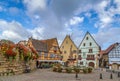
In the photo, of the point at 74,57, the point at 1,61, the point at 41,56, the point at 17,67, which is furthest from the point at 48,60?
the point at 1,61

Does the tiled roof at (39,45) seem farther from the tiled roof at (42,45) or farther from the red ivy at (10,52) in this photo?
the red ivy at (10,52)

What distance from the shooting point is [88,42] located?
181 ft

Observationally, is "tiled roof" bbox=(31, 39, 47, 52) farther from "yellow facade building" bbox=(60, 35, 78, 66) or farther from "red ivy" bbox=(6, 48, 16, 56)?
"red ivy" bbox=(6, 48, 16, 56)

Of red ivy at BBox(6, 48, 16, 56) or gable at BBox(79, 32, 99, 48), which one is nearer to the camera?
red ivy at BBox(6, 48, 16, 56)

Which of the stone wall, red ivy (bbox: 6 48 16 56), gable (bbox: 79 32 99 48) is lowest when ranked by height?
the stone wall

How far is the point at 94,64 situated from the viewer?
5353 centimetres

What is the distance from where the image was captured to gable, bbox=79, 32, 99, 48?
2158 inches

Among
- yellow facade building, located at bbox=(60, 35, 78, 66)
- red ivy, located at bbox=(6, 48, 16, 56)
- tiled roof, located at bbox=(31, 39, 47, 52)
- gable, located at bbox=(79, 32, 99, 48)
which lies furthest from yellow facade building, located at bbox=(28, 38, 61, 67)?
red ivy, located at bbox=(6, 48, 16, 56)

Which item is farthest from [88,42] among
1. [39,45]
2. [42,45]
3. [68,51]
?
[39,45]

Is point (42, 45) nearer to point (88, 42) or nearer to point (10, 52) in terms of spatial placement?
point (88, 42)

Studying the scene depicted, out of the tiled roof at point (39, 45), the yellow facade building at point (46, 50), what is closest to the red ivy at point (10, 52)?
the yellow facade building at point (46, 50)

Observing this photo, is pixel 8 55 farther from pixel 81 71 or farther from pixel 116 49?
pixel 116 49

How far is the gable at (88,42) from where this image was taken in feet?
180

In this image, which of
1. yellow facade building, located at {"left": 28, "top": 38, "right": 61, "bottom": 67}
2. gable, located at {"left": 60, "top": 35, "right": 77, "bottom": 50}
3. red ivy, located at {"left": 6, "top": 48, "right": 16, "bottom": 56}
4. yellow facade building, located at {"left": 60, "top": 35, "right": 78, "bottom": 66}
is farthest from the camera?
gable, located at {"left": 60, "top": 35, "right": 77, "bottom": 50}
